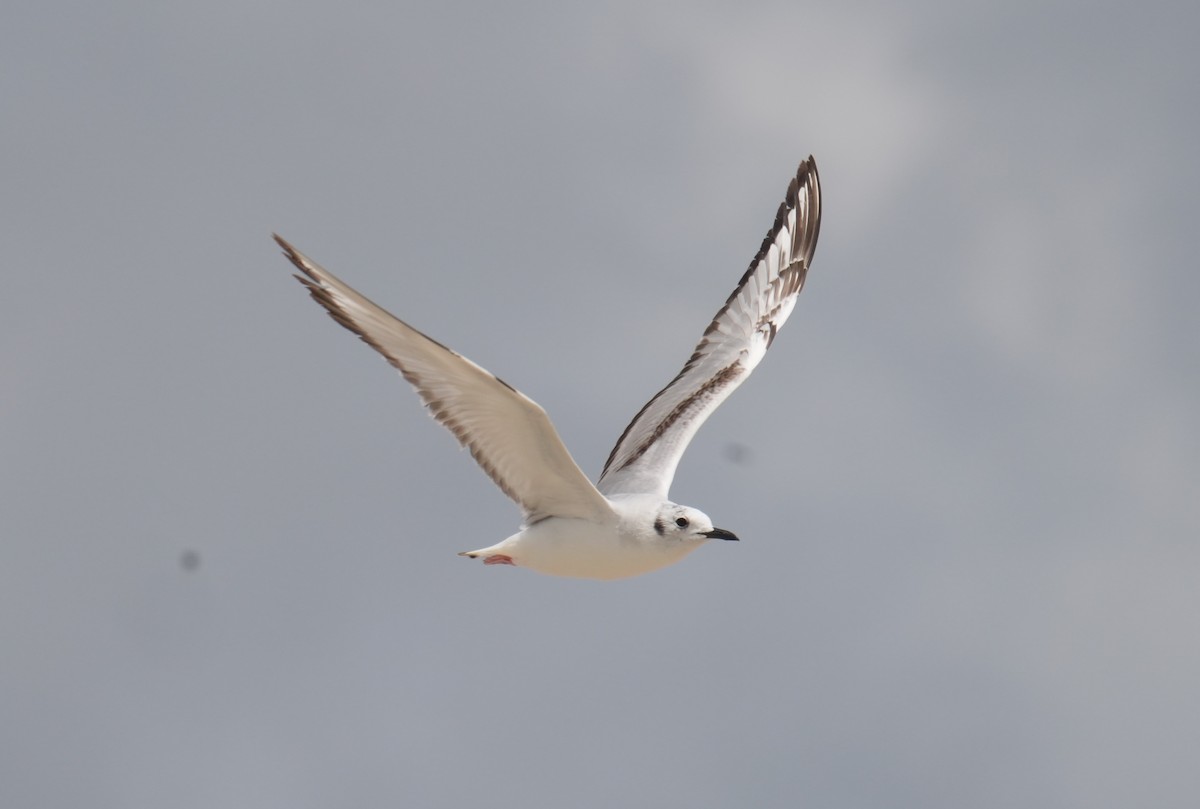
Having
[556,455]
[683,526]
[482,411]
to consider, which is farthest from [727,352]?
[482,411]

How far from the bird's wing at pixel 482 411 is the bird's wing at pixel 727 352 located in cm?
167

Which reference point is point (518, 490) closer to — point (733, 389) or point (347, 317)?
point (347, 317)

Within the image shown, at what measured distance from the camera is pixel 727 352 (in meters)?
19.9

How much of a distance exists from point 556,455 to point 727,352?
5.83 metres

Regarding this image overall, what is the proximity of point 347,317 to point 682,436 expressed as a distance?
17.3 feet

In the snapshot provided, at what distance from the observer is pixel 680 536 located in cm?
1520

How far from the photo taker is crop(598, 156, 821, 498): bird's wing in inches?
688

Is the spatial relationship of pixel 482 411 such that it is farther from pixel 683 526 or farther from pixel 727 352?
pixel 727 352

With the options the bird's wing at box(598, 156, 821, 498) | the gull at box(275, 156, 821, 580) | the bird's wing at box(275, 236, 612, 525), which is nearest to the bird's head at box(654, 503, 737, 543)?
the gull at box(275, 156, 821, 580)

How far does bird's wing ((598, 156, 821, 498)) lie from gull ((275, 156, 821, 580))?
22 mm

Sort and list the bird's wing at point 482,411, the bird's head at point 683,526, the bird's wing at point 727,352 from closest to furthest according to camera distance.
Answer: the bird's wing at point 482,411 < the bird's head at point 683,526 < the bird's wing at point 727,352

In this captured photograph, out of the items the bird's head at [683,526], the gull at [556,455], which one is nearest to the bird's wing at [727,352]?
the gull at [556,455]

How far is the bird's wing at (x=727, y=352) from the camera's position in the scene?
17.5 m

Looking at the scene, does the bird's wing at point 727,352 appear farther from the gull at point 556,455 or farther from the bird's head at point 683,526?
the bird's head at point 683,526
